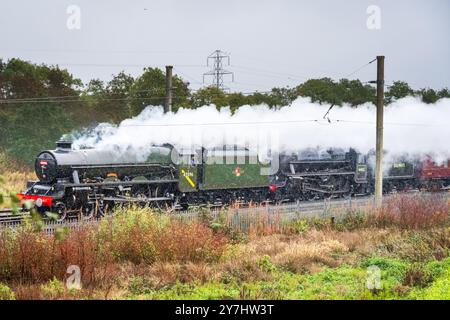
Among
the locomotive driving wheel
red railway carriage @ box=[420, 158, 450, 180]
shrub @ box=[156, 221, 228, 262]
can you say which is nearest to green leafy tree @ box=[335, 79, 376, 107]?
red railway carriage @ box=[420, 158, 450, 180]

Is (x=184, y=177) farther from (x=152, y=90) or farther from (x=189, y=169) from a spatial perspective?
(x=152, y=90)

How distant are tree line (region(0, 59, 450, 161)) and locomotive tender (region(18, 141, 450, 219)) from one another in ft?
30.0

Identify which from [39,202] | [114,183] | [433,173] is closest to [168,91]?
[114,183]

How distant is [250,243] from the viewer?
645 inches

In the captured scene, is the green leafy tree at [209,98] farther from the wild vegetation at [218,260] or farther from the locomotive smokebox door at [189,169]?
the wild vegetation at [218,260]

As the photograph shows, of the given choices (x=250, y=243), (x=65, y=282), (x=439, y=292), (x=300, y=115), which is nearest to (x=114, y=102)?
(x=300, y=115)

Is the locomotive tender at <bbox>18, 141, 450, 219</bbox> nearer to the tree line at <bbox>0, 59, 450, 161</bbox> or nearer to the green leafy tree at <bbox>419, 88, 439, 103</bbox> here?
the tree line at <bbox>0, 59, 450, 161</bbox>

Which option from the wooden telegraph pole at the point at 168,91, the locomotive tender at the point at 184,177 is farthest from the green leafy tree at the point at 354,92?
the wooden telegraph pole at the point at 168,91

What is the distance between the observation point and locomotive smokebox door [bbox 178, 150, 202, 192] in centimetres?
2278

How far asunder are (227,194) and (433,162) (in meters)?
15.4

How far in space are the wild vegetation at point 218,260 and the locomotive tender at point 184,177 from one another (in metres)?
2.69

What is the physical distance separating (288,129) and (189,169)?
21.6ft

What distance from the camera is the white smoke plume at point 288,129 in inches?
897
